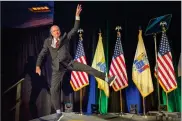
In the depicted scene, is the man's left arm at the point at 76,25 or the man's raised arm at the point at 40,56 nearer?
the man's left arm at the point at 76,25

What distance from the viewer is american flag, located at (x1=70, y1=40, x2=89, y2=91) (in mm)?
5789

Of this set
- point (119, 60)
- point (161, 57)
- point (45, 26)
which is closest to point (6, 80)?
point (45, 26)

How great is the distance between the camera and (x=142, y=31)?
5848mm

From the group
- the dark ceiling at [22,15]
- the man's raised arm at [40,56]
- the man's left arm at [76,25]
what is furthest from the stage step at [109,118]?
the dark ceiling at [22,15]

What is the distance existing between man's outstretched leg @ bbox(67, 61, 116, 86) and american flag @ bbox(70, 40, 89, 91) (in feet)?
0.85

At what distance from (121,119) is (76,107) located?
1.35 meters

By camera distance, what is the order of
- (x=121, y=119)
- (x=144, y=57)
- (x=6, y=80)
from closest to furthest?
(x=121, y=119)
(x=144, y=57)
(x=6, y=80)

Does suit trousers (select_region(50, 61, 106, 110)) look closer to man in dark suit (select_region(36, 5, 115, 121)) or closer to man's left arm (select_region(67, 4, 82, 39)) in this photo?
man in dark suit (select_region(36, 5, 115, 121))

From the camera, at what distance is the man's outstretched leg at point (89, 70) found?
17.9ft

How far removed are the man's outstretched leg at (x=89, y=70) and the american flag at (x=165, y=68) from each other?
1.05 m

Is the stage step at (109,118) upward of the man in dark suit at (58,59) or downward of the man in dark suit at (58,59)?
downward

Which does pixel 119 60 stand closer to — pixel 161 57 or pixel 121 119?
pixel 161 57

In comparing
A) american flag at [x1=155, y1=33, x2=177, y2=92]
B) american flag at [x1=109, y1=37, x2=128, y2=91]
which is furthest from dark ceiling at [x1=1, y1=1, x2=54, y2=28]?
american flag at [x1=155, y1=33, x2=177, y2=92]

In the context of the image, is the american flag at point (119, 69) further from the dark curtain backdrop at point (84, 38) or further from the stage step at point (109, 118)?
the stage step at point (109, 118)
